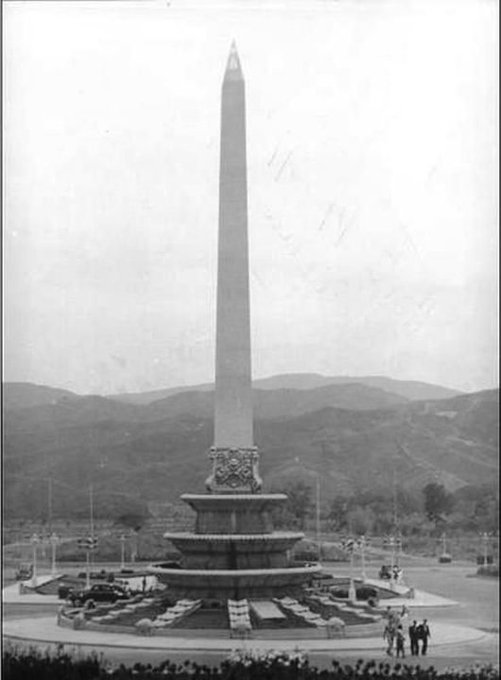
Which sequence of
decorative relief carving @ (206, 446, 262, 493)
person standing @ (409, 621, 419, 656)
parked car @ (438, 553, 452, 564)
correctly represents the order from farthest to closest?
parked car @ (438, 553, 452, 564) → decorative relief carving @ (206, 446, 262, 493) → person standing @ (409, 621, 419, 656)

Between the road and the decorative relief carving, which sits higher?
the decorative relief carving

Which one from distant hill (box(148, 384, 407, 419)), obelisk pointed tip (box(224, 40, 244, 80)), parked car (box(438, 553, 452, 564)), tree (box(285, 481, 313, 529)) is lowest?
parked car (box(438, 553, 452, 564))

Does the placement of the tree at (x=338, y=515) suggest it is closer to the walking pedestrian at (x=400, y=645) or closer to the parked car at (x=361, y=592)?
the parked car at (x=361, y=592)

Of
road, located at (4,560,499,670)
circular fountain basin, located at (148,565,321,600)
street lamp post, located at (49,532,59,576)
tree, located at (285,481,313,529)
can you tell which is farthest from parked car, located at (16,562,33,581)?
tree, located at (285,481,313,529)

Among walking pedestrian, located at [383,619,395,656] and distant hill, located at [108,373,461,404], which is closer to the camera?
walking pedestrian, located at [383,619,395,656]

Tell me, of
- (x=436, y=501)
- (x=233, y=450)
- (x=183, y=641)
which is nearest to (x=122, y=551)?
(x=233, y=450)

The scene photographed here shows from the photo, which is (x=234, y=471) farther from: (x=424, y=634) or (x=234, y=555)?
(x=424, y=634)

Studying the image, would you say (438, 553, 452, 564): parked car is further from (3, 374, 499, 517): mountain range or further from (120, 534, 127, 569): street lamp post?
(120, 534, 127, 569): street lamp post

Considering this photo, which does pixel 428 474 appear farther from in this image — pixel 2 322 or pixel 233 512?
pixel 2 322
